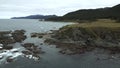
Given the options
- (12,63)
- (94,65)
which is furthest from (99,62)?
(12,63)

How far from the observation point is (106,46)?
55.7 metres

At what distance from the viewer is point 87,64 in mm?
40531

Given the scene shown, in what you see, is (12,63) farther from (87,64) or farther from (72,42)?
(72,42)

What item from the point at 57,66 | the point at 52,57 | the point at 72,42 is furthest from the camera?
the point at 72,42

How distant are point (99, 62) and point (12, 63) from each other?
1657 cm

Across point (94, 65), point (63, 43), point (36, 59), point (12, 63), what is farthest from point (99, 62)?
point (63, 43)

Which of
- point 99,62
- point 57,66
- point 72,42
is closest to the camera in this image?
point 57,66

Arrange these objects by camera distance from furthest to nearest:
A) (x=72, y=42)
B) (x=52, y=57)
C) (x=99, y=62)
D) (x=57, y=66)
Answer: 1. (x=72, y=42)
2. (x=52, y=57)
3. (x=99, y=62)
4. (x=57, y=66)

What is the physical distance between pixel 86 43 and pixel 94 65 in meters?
19.3

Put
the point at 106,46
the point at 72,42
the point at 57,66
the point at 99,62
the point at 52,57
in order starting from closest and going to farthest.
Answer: the point at 57,66, the point at 99,62, the point at 52,57, the point at 106,46, the point at 72,42

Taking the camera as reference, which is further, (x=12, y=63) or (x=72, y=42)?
(x=72, y=42)

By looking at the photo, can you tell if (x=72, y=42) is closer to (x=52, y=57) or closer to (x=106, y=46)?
(x=106, y=46)

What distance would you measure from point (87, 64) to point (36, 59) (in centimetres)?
1048

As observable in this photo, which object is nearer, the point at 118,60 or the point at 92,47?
the point at 118,60
